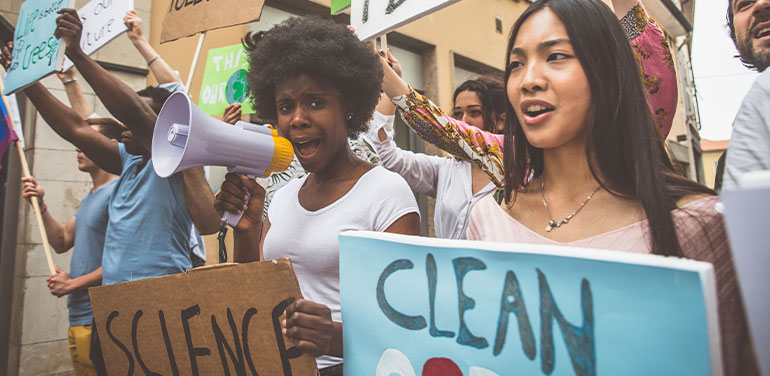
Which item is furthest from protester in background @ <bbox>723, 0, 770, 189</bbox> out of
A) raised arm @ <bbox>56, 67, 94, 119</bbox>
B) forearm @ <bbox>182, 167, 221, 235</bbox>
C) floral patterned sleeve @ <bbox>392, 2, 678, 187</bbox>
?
raised arm @ <bbox>56, 67, 94, 119</bbox>

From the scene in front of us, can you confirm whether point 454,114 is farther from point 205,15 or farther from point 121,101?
point 121,101

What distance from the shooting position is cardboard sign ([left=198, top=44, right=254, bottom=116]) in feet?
10.2

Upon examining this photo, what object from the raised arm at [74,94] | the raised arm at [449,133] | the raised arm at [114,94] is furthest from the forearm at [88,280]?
the raised arm at [449,133]

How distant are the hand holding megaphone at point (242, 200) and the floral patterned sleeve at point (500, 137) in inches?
23.9

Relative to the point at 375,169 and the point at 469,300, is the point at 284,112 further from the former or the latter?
the point at 469,300

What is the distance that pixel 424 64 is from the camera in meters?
6.29

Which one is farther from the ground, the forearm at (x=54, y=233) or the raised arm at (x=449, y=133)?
the raised arm at (x=449, y=133)

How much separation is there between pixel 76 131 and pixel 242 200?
1.45 meters

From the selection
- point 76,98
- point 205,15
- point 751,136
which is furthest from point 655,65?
point 76,98

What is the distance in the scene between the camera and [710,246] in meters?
0.83

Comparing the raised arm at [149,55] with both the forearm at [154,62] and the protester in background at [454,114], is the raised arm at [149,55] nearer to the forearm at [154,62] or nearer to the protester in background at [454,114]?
the forearm at [154,62]

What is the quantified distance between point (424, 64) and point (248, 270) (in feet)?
18.2

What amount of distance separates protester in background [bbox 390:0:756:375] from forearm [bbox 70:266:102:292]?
2.13 meters

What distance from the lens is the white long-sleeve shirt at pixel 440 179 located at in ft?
6.40
